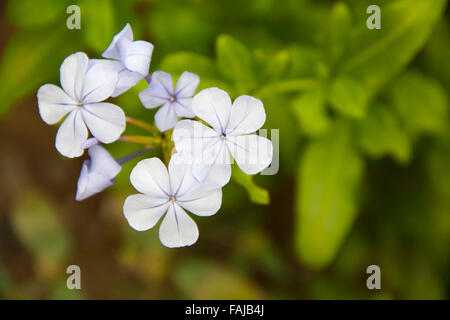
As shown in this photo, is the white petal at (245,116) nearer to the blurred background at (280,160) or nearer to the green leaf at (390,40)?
the blurred background at (280,160)

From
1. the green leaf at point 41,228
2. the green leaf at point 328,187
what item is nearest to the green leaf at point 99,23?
the green leaf at point 328,187

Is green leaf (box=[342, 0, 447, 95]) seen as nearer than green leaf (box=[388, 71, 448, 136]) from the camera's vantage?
Yes

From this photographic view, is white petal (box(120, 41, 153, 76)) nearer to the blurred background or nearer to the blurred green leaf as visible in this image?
the blurred background

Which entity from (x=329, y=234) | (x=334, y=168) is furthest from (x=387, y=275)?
(x=334, y=168)

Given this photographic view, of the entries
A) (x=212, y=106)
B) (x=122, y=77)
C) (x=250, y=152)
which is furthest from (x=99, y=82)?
(x=250, y=152)

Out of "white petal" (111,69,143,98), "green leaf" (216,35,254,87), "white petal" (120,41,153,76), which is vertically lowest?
"white petal" (111,69,143,98)

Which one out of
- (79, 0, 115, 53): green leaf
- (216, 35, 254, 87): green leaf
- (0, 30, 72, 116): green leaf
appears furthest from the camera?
(0, 30, 72, 116): green leaf

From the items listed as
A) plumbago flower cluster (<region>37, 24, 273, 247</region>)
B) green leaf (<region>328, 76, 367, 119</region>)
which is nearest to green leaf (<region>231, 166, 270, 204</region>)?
plumbago flower cluster (<region>37, 24, 273, 247</region>)

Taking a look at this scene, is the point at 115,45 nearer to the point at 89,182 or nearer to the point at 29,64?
the point at 89,182
